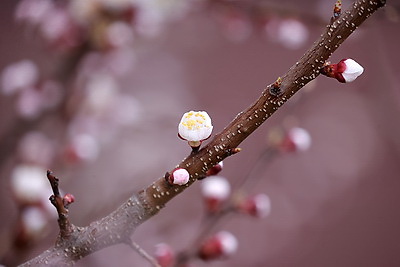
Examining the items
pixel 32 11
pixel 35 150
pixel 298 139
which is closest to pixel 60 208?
pixel 298 139

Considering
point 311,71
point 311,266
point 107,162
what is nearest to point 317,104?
point 311,266

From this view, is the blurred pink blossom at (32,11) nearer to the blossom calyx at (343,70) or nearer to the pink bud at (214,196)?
the pink bud at (214,196)

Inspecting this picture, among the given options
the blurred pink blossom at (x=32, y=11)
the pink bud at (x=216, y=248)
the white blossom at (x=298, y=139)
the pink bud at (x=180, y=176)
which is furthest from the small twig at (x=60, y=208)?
the blurred pink blossom at (x=32, y=11)

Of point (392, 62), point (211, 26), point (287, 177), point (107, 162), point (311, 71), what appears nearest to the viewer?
point (311, 71)

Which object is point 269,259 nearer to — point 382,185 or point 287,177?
point 287,177

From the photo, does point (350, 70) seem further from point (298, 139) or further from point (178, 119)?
point (178, 119)

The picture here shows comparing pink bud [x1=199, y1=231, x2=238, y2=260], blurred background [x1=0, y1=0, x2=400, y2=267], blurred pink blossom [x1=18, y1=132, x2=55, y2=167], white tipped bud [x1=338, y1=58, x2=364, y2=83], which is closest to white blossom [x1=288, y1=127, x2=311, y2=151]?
blurred background [x1=0, y1=0, x2=400, y2=267]

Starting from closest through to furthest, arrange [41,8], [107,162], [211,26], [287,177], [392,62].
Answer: [41,8], [107,162], [287,177], [392,62], [211,26]
